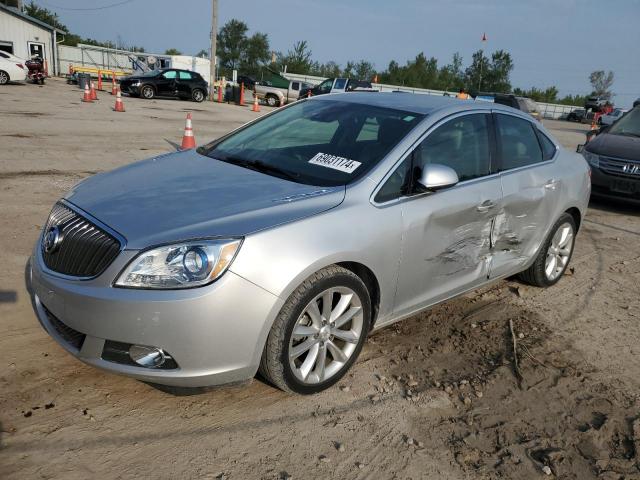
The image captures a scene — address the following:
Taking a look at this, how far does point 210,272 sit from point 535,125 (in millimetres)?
3385

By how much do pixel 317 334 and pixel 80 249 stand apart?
1292 mm

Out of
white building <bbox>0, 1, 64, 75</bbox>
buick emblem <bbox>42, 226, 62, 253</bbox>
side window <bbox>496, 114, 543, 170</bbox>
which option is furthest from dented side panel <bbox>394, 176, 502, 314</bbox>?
white building <bbox>0, 1, 64, 75</bbox>

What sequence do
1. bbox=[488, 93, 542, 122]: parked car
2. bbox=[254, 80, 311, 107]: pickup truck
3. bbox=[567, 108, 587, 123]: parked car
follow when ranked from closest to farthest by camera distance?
1. bbox=[488, 93, 542, 122]: parked car
2. bbox=[254, 80, 311, 107]: pickup truck
3. bbox=[567, 108, 587, 123]: parked car

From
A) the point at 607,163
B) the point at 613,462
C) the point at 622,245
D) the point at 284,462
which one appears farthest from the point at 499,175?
the point at 607,163

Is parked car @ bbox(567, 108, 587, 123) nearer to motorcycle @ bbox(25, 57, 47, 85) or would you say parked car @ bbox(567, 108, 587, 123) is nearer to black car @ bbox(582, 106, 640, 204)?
motorcycle @ bbox(25, 57, 47, 85)

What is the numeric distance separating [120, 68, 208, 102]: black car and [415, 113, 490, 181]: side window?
2238cm

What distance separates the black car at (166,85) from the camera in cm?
2341

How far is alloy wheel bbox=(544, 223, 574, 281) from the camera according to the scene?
4730 millimetres

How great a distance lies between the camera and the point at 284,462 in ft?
8.06

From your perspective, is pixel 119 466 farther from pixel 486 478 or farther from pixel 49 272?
pixel 486 478

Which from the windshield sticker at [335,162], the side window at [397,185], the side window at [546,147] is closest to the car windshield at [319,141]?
the windshield sticker at [335,162]

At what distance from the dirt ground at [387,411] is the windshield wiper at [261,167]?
48.7 inches

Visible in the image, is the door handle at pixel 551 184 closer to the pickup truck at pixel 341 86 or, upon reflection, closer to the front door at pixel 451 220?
the front door at pixel 451 220

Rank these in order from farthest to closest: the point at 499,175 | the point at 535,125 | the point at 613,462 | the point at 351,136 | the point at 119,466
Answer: the point at 535,125 → the point at 499,175 → the point at 351,136 → the point at 613,462 → the point at 119,466
